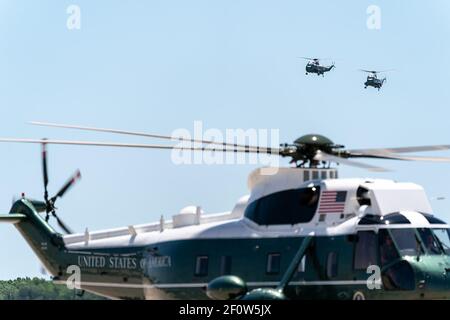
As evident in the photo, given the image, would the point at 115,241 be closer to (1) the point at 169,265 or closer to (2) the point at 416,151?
(1) the point at 169,265

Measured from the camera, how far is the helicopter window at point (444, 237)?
79.5 feet

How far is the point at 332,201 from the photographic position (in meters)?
24.9

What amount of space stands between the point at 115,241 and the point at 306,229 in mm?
6119

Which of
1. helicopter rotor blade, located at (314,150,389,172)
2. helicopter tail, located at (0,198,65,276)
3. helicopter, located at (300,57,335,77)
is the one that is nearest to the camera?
helicopter rotor blade, located at (314,150,389,172)

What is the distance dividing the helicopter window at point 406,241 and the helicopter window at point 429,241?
7.6 inches

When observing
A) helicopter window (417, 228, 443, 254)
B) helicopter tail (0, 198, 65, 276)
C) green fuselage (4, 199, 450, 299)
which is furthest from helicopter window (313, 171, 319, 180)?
helicopter tail (0, 198, 65, 276)

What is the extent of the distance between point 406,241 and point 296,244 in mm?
2509

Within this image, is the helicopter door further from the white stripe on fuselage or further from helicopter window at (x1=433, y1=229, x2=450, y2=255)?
helicopter window at (x1=433, y1=229, x2=450, y2=255)

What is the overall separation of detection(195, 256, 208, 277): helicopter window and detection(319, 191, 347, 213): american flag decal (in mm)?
3146

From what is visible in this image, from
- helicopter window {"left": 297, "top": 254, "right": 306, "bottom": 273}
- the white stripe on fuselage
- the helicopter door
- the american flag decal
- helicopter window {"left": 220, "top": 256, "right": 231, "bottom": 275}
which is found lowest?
the white stripe on fuselage

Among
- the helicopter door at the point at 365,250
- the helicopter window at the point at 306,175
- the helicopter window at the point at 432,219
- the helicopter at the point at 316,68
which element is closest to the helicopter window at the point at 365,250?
the helicopter door at the point at 365,250

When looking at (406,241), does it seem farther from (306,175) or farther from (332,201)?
(306,175)

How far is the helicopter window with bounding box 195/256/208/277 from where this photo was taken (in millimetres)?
26094

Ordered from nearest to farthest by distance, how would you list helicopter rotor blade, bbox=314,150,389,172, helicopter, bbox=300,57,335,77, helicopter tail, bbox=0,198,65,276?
helicopter rotor blade, bbox=314,150,389,172, helicopter tail, bbox=0,198,65,276, helicopter, bbox=300,57,335,77
